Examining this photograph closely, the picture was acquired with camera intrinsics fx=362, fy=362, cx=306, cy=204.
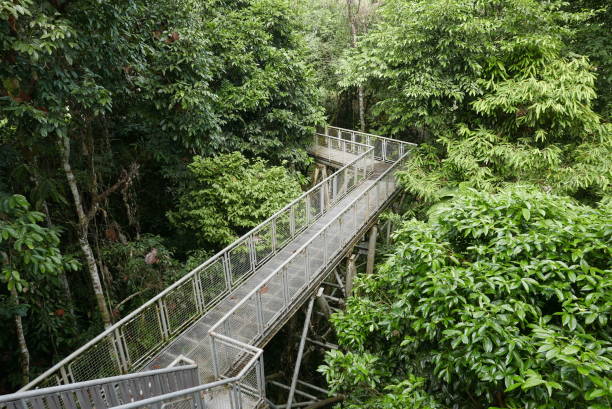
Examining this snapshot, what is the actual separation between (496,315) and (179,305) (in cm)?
555

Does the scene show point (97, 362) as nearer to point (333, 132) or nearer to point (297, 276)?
point (297, 276)

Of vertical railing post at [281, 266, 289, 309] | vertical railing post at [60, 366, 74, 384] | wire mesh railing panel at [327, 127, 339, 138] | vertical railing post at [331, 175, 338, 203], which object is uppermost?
wire mesh railing panel at [327, 127, 339, 138]

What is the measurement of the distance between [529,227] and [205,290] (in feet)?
19.0

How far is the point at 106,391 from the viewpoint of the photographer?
161 inches

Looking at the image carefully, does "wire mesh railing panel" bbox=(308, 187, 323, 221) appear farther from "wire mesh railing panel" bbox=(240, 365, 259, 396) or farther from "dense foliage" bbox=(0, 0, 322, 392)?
"wire mesh railing panel" bbox=(240, 365, 259, 396)

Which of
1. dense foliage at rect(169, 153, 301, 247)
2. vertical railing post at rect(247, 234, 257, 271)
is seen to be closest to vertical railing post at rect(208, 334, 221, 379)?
vertical railing post at rect(247, 234, 257, 271)

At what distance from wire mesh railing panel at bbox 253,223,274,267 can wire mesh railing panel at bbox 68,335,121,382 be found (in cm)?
355

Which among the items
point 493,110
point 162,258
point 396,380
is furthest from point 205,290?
point 493,110

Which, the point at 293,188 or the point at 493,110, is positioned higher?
the point at 493,110

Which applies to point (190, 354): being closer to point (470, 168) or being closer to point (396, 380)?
point (396, 380)

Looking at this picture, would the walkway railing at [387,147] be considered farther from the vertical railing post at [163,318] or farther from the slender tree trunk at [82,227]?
the slender tree trunk at [82,227]

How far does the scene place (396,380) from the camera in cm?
438

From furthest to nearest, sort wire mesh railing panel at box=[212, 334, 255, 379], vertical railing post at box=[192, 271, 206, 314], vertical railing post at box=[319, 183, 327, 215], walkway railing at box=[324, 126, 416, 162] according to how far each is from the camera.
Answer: walkway railing at box=[324, 126, 416, 162]
vertical railing post at box=[319, 183, 327, 215]
vertical railing post at box=[192, 271, 206, 314]
wire mesh railing panel at box=[212, 334, 255, 379]

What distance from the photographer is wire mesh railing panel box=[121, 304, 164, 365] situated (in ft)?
20.0
